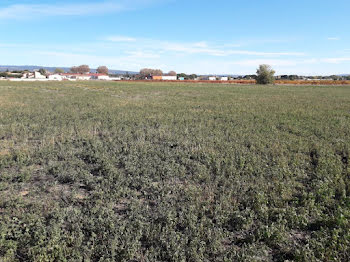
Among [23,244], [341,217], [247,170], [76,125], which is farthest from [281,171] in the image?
[76,125]

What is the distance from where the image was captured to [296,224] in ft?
18.8

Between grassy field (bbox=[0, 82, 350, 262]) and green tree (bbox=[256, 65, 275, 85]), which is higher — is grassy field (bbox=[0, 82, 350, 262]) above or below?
below

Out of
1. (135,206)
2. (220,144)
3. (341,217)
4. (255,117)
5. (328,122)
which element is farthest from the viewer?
(255,117)

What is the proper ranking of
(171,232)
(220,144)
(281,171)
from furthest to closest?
(220,144) < (281,171) < (171,232)

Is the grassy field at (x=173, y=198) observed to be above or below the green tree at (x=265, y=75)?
below

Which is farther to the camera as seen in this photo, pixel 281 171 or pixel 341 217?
pixel 281 171

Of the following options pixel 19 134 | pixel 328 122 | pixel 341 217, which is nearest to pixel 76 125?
pixel 19 134

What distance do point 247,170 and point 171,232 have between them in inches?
172

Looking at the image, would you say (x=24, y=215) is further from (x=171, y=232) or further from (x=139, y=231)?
(x=171, y=232)

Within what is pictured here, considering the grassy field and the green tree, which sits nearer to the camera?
the grassy field

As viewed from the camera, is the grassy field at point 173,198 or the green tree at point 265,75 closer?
the grassy field at point 173,198

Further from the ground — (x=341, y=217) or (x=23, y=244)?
(x=341, y=217)

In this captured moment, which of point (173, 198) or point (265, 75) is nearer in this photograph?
point (173, 198)

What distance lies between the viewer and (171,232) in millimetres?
5262
